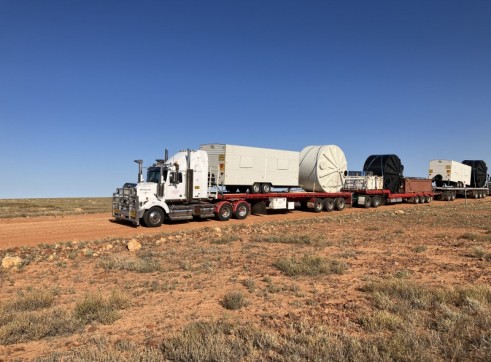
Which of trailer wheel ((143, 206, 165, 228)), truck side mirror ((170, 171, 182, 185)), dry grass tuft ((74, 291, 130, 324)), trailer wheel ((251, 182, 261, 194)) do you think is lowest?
dry grass tuft ((74, 291, 130, 324))

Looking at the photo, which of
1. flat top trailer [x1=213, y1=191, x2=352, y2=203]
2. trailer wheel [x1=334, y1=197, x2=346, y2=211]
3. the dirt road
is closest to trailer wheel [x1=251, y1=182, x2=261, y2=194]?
flat top trailer [x1=213, y1=191, x2=352, y2=203]

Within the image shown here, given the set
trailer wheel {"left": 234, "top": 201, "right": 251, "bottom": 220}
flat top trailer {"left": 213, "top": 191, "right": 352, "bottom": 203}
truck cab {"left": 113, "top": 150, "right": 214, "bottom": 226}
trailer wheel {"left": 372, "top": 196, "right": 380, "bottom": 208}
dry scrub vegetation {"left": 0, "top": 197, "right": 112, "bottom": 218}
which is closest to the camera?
truck cab {"left": 113, "top": 150, "right": 214, "bottom": 226}

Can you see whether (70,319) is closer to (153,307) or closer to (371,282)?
(153,307)

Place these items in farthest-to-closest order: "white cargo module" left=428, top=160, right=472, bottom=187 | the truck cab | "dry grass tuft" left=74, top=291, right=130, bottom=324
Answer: "white cargo module" left=428, top=160, right=472, bottom=187
the truck cab
"dry grass tuft" left=74, top=291, right=130, bottom=324

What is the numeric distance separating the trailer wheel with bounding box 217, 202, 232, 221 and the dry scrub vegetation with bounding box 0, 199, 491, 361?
353 inches

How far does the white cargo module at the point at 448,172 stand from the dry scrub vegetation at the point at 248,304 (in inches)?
1398

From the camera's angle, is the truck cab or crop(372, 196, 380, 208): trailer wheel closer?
the truck cab

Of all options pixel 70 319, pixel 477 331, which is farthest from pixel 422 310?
pixel 70 319

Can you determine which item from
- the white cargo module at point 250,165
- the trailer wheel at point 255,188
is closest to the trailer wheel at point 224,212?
the white cargo module at point 250,165

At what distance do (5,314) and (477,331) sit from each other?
7.86 m

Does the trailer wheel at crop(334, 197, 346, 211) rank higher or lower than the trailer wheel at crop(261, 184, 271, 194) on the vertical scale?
lower

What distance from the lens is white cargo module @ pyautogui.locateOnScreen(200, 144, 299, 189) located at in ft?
73.6

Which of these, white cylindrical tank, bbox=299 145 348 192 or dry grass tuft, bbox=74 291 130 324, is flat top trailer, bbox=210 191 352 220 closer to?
white cylindrical tank, bbox=299 145 348 192

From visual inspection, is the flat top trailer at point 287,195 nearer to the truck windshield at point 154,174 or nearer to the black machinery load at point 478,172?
the truck windshield at point 154,174
